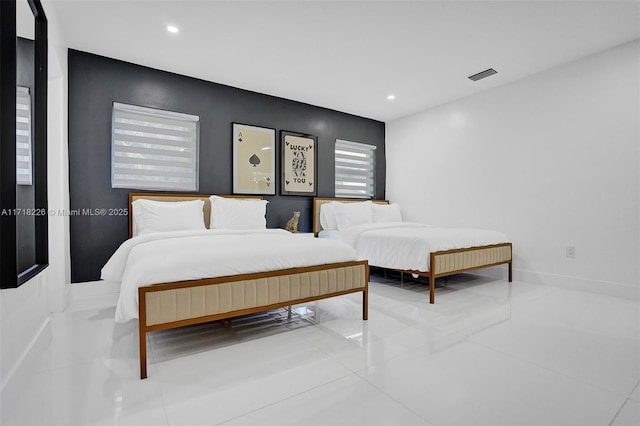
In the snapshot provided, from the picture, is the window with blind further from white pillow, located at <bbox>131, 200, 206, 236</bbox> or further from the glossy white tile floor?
white pillow, located at <bbox>131, 200, 206, 236</bbox>

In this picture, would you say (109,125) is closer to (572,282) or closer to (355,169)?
(355,169)

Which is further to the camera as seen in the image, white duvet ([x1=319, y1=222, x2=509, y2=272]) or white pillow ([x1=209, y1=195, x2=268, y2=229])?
white pillow ([x1=209, y1=195, x2=268, y2=229])

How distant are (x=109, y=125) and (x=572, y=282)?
5.35 m

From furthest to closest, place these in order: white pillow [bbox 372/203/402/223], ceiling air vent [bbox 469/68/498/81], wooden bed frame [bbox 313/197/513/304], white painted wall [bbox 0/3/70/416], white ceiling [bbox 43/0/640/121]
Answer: white pillow [bbox 372/203/402/223] < ceiling air vent [bbox 469/68/498/81] < wooden bed frame [bbox 313/197/513/304] < white ceiling [bbox 43/0/640/121] < white painted wall [bbox 0/3/70/416]

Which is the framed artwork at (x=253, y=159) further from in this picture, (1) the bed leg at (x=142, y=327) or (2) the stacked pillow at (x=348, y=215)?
(1) the bed leg at (x=142, y=327)

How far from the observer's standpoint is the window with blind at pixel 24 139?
1.68m

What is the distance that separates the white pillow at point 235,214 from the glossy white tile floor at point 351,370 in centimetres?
132

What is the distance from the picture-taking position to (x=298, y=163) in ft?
15.3

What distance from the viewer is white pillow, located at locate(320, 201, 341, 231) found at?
182 inches

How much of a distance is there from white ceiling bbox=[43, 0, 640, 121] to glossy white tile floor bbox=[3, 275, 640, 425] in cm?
251

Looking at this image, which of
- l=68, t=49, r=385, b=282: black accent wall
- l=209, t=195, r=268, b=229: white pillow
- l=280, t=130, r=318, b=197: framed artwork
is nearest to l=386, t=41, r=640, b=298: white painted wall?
l=280, t=130, r=318, b=197: framed artwork

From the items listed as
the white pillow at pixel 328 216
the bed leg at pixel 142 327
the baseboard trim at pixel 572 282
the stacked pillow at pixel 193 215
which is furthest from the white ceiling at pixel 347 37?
the baseboard trim at pixel 572 282

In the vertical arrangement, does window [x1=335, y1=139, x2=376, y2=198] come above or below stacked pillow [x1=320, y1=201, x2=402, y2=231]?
above

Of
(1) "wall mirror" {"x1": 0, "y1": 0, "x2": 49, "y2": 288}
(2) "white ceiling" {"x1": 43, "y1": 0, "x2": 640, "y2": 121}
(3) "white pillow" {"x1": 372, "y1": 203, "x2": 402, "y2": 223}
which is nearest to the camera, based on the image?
(1) "wall mirror" {"x1": 0, "y1": 0, "x2": 49, "y2": 288}
